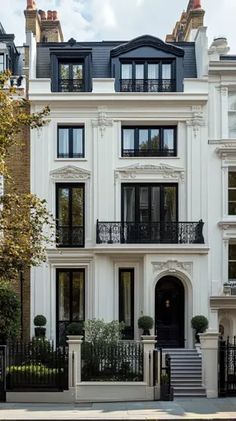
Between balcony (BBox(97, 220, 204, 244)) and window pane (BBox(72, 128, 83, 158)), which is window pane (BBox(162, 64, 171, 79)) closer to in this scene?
window pane (BBox(72, 128, 83, 158))

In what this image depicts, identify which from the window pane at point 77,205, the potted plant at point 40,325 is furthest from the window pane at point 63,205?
the potted plant at point 40,325

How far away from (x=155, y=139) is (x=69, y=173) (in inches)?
165

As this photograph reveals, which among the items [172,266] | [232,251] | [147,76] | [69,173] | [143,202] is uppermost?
[147,76]

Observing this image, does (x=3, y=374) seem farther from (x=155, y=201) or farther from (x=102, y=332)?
(x=155, y=201)

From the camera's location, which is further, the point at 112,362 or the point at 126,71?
the point at 126,71

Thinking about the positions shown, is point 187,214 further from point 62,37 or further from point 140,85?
point 62,37

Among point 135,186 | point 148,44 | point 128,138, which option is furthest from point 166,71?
point 135,186

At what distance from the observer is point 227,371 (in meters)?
20.0

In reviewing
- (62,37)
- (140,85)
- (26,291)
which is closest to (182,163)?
(140,85)

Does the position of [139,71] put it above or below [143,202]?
above

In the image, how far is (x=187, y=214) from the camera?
27.3 m

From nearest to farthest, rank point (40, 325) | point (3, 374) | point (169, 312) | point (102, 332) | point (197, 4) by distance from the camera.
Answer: point (3, 374) < point (102, 332) < point (40, 325) < point (169, 312) < point (197, 4)

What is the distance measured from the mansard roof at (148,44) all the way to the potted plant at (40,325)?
12.1m

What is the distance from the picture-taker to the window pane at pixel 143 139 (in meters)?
28.2
